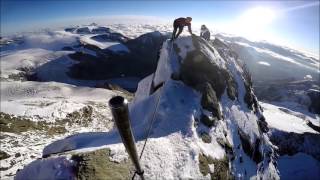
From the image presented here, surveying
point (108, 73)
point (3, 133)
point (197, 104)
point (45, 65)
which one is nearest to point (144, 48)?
point (108, 73)

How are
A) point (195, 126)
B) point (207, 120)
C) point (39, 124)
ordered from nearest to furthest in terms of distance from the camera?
point (195, 126) → point (207, 120) → point (39, 124)

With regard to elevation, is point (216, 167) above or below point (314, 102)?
above

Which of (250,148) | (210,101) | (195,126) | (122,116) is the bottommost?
(250,148)

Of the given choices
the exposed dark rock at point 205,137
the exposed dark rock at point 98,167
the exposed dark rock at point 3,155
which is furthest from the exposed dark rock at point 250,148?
the exposed dark rock at point 3,155

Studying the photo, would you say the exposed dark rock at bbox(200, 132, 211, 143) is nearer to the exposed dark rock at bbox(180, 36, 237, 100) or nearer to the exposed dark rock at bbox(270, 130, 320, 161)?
the exposed dark rock at bbox(180, 36, 237, 100)

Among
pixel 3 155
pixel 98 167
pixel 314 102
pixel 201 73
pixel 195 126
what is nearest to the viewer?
pixel 98 167

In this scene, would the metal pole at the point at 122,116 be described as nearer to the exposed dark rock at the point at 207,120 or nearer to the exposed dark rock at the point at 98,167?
the exposed dark rock at the point at 98,167

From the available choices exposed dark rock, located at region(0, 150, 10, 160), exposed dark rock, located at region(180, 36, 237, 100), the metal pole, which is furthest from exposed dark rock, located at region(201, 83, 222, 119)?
exposed dark rock, located at region(0, 150, 10, 160)

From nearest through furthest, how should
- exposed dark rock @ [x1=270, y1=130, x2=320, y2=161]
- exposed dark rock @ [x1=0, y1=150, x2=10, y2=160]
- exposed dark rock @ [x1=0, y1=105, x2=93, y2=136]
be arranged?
1. exposed dark rock @ [x1=0, y1=150, x2=10, y2=160]
2. exposed dark rock @ [x1=0, y1=105, x2=93, y2=136]
3. exposed dark rock @ [x1=270, y1=130, x2=320, y2=161]

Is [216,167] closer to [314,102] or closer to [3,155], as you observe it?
[3,155]

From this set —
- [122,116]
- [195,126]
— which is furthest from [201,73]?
[122,116]
